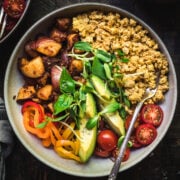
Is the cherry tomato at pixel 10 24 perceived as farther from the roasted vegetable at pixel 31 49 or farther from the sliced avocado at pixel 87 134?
the sliced avocado at pixel 87 134

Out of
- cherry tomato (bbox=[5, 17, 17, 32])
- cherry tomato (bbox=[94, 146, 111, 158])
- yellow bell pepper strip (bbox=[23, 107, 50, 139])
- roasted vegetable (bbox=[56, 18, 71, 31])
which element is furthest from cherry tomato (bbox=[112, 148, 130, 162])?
cherry tomato (bbox=[5, 17, 17, 32])

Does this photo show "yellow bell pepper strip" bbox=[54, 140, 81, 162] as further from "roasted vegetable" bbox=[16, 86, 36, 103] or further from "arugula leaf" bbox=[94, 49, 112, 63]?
"arugula leaf" bbox=[94, 49, 112, 63]

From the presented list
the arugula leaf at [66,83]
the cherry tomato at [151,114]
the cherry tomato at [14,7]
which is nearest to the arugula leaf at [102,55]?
the arugula leaf at [66,83]

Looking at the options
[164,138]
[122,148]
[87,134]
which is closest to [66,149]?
[87,134]

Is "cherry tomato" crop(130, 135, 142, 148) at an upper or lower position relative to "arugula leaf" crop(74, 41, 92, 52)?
lower

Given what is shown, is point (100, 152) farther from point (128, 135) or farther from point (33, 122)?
point (33, 122)

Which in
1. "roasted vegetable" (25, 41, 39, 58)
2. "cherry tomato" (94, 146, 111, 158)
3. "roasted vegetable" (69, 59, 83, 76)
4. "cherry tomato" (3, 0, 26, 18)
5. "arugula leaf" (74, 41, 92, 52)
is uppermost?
"cherry tomato" (3, 0, 26, 18)

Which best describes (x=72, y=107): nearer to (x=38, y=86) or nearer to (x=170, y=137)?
(x=38, y=86)
